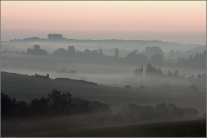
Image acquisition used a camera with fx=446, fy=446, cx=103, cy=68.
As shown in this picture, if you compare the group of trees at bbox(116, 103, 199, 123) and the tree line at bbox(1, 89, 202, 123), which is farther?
the group of trees at bbox(116, 103, 199, 123)

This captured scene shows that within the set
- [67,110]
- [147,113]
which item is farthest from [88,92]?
[67,110]

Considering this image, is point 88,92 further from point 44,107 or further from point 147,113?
point 44,107

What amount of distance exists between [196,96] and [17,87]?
61.1 meters

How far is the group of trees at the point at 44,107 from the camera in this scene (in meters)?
73.2

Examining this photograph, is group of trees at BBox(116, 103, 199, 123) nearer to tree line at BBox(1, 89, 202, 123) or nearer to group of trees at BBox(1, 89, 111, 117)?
tree line at BBox(1, 89, 202, 123)

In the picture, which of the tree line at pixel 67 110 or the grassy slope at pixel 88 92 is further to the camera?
the grassy slope at pixel 88 92

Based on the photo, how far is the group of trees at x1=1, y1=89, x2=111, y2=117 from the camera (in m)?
73.2

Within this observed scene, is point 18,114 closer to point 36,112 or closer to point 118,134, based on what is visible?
point 36,112

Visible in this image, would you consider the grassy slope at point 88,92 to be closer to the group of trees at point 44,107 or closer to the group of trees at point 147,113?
the group of trees at point 147,113

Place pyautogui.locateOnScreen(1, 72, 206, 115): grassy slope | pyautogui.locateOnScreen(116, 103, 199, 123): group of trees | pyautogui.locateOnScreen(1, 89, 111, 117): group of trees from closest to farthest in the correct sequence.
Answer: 1. pyautogui.locateOnScreen(1, 89, 111, 117): group of trees
2. pyautogui.locateOnScreen(116, 103, 199, 123): group of trees
3. pyautogui.locateOnScreen(1, 72, 206, 115): grassy slope

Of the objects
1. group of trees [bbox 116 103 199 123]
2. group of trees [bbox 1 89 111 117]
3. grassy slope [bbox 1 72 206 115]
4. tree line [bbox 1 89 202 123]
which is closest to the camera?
group of trees [bbox 1 89 111 117]

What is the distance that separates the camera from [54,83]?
160 meters

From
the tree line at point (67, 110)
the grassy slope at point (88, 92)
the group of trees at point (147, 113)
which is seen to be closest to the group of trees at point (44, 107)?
the tree line at point (67, 110)

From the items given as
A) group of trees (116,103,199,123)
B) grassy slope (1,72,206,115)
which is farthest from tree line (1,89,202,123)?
grassy slope (1,72,206,115)
